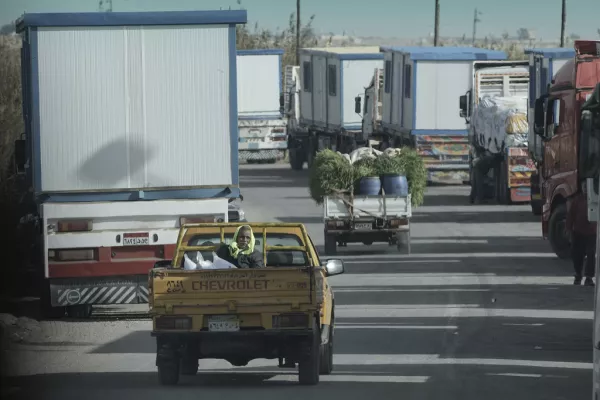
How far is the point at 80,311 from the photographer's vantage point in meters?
18.9

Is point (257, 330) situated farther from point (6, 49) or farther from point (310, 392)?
point (6, 49)

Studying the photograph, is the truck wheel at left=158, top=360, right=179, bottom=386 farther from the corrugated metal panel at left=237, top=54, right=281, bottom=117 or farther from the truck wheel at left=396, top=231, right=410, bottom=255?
the corrugated metal panel at left=237, top=54, right=281, bottom=117

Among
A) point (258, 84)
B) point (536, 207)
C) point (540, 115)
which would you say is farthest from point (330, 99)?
point (540, 115)

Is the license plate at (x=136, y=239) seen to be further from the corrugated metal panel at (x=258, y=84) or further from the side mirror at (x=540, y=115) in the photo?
the corrugated metal panel at (x=258, y=84)

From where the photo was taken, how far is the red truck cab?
75.2 ft

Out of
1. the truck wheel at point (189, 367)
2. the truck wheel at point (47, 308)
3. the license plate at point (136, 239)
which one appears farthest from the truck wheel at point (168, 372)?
the truck wheel at point (47, 308)

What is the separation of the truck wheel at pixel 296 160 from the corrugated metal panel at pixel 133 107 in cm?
3448

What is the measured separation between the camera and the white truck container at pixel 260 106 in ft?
172

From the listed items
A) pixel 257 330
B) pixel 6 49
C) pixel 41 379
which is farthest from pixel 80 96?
pixel 6 49

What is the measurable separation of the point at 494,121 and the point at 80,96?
1913 cm

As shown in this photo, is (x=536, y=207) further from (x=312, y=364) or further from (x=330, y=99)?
(x=312, y=364)

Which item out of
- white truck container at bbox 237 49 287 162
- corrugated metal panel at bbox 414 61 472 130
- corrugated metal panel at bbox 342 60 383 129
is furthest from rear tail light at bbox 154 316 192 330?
white truck container at bbox 237 49 287 162

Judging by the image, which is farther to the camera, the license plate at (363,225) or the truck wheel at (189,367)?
the license plate at (363,225)

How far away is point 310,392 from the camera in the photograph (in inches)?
506
